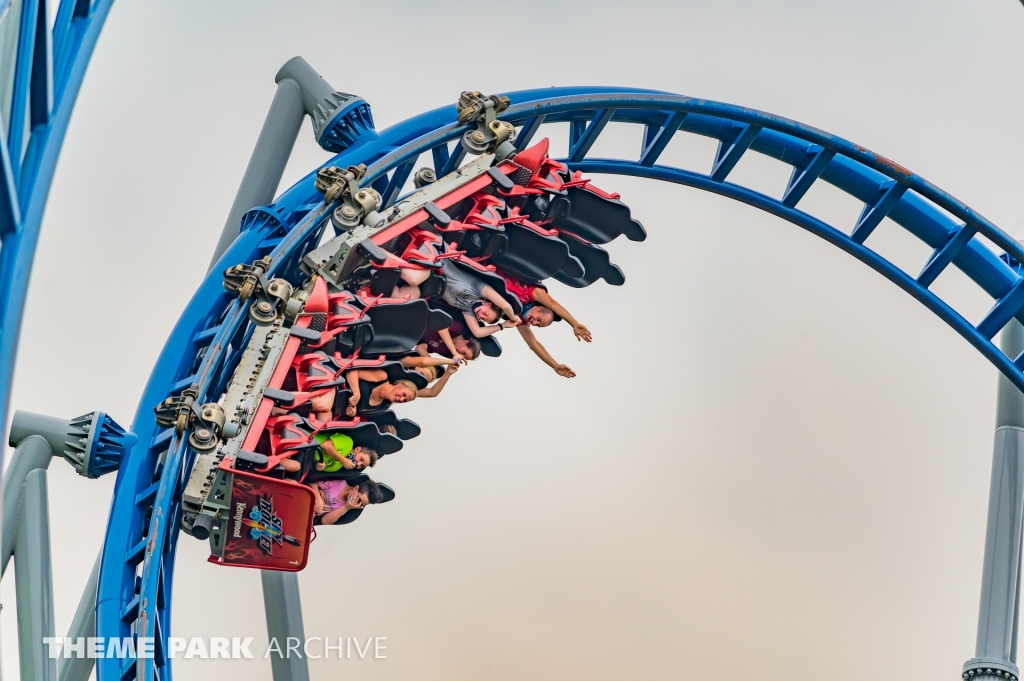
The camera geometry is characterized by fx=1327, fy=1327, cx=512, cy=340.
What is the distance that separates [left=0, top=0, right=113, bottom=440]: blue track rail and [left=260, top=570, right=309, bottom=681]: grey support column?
3.43 meters

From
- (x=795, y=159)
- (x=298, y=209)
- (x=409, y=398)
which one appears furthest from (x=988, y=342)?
(x=298, y=209)

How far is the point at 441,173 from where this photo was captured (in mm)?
7141

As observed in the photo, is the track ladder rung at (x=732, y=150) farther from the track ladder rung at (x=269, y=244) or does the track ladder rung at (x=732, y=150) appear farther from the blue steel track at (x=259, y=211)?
Answer: the track ladder rung at (x=269, y=244)

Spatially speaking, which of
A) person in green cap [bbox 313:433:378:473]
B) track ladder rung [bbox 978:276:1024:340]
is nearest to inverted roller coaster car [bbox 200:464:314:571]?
person in green cap [bbox 313:433:378:473]

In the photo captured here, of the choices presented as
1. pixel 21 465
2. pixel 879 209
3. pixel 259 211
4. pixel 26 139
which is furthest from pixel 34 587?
pixel 879 209

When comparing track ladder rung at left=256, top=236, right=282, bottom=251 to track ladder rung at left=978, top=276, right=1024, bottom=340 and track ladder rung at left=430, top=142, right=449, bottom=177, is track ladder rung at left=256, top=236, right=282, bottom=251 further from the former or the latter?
track ladder rung at left=978, top=276, right=1024, bottom=340

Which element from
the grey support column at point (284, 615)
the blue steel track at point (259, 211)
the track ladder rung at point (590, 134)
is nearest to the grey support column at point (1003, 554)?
the blue steel track at point (259, 211)

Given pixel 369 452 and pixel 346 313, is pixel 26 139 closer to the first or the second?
pixel 346 313

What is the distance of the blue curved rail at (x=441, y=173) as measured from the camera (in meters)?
5.70

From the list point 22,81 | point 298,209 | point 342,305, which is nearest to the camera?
point 22,81

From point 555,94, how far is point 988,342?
295 cm

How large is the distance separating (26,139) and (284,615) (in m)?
3.76

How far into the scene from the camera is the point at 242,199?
24.6ft

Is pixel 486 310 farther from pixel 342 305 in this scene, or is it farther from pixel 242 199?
pixel 242 199
